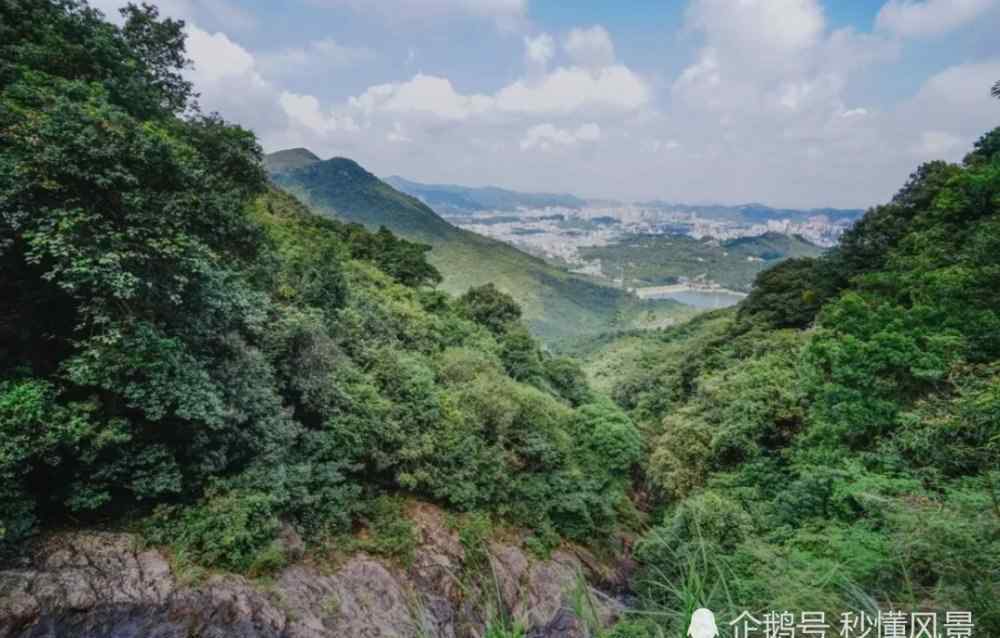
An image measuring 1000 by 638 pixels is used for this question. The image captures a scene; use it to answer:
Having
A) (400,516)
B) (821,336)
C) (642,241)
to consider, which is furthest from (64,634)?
(642,241)

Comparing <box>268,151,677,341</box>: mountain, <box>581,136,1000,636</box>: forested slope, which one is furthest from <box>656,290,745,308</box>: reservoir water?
<box>581,136,1000,636</box>: forested slope

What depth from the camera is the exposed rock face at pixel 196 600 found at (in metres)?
5.49

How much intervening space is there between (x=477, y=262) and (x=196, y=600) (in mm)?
99352

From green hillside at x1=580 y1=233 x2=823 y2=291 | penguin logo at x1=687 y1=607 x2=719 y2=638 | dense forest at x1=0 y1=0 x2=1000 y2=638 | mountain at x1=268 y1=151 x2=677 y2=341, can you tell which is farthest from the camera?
green hillside at x1=580 y1=233 x2=823 y2=291

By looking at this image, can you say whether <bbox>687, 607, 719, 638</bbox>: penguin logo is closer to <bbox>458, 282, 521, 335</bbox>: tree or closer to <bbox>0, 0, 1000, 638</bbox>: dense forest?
<bbox>0, 0, 1000, 638</bbox>: dense forest

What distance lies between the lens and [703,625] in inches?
55.9

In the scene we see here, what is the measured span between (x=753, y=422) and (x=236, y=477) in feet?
43.9

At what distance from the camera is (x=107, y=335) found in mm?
6270

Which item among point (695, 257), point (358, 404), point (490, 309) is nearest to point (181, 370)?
point (358, 404)

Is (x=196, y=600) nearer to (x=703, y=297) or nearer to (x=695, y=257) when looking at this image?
(x=703, y=297)

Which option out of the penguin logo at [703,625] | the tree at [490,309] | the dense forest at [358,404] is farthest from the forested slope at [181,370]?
the tree at [490,309]

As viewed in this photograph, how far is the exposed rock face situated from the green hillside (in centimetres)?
12940

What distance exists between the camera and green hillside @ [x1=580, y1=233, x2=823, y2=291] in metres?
138

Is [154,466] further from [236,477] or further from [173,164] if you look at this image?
[173,164]
